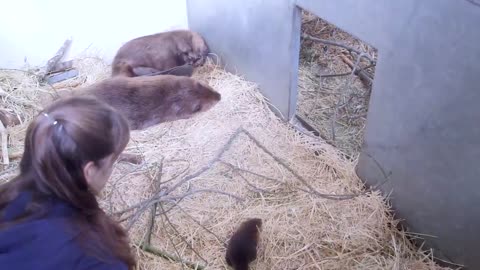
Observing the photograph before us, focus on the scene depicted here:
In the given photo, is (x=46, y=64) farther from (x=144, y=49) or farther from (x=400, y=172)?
(x=400, y=172)

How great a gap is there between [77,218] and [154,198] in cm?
132

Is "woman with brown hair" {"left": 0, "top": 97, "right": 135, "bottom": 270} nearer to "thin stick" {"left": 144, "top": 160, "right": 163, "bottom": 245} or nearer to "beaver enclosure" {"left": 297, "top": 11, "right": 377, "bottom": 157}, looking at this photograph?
"thin stick" {"left": 144, "top": 160, "right": 163, "bottom": 245}

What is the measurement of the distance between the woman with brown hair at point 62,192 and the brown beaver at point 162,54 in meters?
2.43

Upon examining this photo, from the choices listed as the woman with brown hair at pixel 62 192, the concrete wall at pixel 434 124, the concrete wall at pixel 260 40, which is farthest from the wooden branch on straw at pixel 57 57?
the concrete wall at pixel 434 124

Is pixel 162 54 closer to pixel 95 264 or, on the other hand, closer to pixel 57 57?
pixel 57 57

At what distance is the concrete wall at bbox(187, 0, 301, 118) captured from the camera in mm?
3113

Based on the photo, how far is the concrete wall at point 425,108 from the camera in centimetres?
198

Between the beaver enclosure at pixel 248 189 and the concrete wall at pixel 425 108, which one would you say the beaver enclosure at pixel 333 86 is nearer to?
the beaver enclosure at pixel 248 189

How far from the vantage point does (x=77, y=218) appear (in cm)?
156

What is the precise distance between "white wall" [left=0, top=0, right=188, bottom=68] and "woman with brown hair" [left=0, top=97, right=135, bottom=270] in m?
2.79

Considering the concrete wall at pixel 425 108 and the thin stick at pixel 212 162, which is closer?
the concrete wall at pixel 425 108

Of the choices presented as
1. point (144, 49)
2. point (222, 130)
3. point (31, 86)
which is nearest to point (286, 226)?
point (222, 130)

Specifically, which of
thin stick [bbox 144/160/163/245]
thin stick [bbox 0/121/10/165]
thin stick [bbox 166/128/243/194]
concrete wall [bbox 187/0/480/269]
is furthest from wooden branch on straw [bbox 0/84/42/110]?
concrete wall [bbox 187/0/480/269]

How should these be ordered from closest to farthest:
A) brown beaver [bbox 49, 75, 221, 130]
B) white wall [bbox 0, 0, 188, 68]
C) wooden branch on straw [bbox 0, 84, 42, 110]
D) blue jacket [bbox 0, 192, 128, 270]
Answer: blue jacket [bbox 0, 192, 128, 270] → brown beaver [bbox 49, 75, 221, 130] → wooden branch on straw [bbox 0, 84, 42, 110] → white wall [bbox 0, 0, 188, 68]
